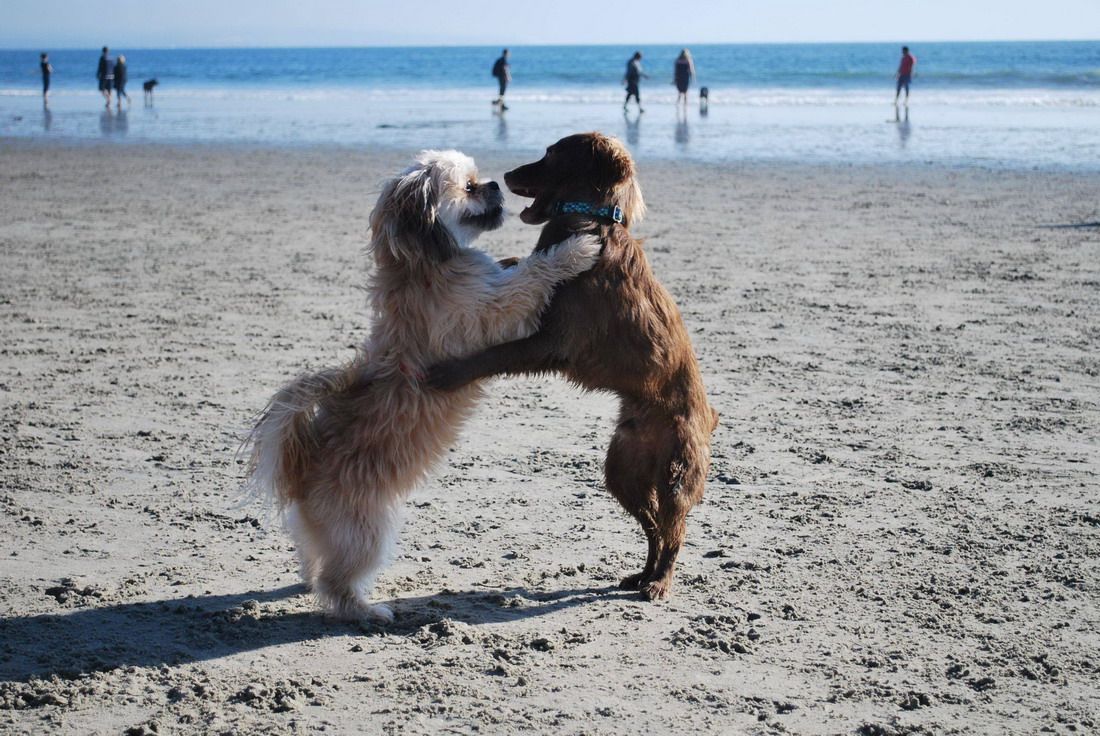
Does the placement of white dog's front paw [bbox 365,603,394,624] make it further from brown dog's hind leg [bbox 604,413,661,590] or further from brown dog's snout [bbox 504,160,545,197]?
brown dog's snout [bbox 504,160,545,197]

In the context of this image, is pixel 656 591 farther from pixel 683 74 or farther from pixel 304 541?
pixel 683 74

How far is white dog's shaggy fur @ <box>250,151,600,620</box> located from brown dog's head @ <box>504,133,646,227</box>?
30 centimetres

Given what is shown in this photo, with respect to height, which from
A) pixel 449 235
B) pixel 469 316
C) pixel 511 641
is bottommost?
pixel 511 641

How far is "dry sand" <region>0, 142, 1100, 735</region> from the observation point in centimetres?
376

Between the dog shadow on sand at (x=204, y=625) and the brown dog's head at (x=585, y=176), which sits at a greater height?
the brown dog's head at (x=585, y=176)

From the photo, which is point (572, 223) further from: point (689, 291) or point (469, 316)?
point (689, 291)

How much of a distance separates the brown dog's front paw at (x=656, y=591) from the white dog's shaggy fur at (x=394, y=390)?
1.05 m

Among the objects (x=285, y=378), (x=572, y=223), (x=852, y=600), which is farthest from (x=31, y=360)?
(x=852, y=600)

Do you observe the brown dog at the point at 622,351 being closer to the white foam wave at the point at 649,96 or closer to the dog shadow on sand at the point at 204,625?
the dog shadow on sand at the point at 204,625

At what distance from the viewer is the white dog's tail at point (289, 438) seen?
415cm

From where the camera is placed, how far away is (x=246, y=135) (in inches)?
1062

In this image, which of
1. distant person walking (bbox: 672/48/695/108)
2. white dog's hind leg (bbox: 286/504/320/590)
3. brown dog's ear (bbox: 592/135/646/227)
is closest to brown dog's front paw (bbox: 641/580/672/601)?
white dog's hind leg (bbox: 286/504/320/590)

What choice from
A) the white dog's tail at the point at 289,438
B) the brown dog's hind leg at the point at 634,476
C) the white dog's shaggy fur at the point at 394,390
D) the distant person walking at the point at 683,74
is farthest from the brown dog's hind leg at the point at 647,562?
the distant person walking at the point at 683,74

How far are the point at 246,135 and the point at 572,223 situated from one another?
79.7 feet
